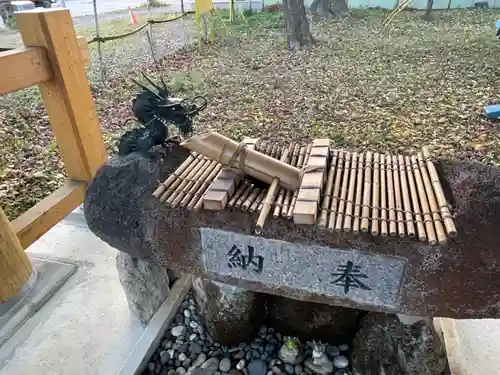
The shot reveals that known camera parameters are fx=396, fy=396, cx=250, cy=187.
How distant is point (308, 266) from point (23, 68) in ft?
6.59

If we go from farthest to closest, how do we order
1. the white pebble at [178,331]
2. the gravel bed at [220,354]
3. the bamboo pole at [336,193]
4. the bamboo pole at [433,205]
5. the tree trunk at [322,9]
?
the tree trunk at [322,9], the white pebble at [178,331], the gravel bed at [220,354], the bamboo pole at [336,193], the bamboo pole at [433,205]

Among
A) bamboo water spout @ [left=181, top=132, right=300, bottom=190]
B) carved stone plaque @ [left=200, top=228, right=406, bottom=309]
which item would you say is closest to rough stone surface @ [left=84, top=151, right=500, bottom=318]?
carved stone plaque @ [left=200, top=228, right=406, bottom=309]

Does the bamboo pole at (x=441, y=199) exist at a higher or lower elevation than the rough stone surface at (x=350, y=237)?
higher

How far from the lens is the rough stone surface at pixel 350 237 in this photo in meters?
1.61

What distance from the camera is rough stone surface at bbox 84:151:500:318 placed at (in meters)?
1.61

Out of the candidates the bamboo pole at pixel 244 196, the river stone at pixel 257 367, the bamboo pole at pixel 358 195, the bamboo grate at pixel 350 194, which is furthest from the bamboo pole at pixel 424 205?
the river stone at pixel 257 367

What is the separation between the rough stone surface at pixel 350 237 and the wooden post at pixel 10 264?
2.35ft

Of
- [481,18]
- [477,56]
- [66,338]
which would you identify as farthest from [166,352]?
[481,18]

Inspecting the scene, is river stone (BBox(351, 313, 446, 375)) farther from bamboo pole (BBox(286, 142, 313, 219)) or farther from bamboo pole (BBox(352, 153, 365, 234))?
bamboo pole (BBox(286, 142, 313, 219))

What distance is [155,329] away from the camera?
8.18ft

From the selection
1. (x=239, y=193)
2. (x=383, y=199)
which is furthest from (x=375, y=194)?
(x=239, y=193)

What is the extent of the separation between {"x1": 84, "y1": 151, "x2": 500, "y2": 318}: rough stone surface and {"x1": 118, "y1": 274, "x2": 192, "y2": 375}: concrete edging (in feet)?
2.22

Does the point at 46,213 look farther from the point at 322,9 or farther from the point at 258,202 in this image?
the point at 322,9

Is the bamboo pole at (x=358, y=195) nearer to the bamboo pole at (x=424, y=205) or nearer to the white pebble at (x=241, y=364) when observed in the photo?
the bamboo pole at (x=424, y=205)
